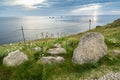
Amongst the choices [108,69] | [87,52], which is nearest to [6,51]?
[87,52]

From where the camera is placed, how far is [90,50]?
47.8 feet

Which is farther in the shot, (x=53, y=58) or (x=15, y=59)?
(x=15, y=59)

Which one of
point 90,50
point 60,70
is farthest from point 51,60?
point 90,50

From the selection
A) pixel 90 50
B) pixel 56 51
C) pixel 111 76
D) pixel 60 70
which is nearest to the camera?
pixel 111 76

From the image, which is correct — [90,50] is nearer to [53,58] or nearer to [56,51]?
[53,58]

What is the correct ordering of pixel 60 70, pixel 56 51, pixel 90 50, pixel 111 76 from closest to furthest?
1. pixel 111 76
2. pixel 60 70
3. pixel 90 50
4. pixel 56 51

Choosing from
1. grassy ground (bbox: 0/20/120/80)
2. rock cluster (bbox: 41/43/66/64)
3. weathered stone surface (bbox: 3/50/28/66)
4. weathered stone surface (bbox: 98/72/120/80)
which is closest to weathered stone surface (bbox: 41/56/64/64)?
rock cluster (bbox: 41/43/66/64)

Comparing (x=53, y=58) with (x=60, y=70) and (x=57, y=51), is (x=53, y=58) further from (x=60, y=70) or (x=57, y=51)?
(x=57, y=51)

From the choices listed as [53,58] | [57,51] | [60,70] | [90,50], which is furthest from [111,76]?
[57,51]

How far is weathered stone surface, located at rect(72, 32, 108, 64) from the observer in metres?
14.4

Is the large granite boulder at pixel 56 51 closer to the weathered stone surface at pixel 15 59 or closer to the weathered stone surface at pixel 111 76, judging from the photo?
the weathered stone surface at pixel 15 59

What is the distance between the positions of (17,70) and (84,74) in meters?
4.78

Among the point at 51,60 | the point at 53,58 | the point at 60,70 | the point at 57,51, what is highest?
the point at 57,51

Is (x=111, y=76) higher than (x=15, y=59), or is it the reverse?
(x=15, y=59)
